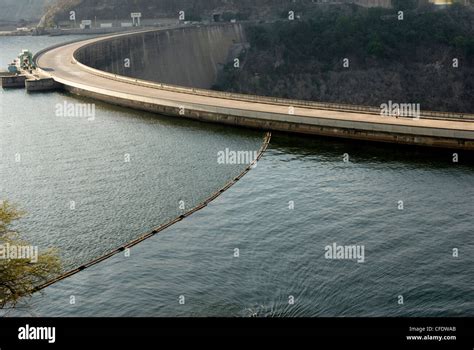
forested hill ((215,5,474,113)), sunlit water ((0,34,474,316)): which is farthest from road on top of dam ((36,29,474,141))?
forested hill ((215,5,474,113))

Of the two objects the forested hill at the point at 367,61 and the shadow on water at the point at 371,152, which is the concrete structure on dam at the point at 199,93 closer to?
the shadow on water at the point at 371,152

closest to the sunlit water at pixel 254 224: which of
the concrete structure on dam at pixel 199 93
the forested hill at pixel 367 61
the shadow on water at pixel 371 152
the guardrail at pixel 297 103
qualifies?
the shadow on water at pixel 371 152

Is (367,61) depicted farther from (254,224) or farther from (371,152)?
(254,224)
